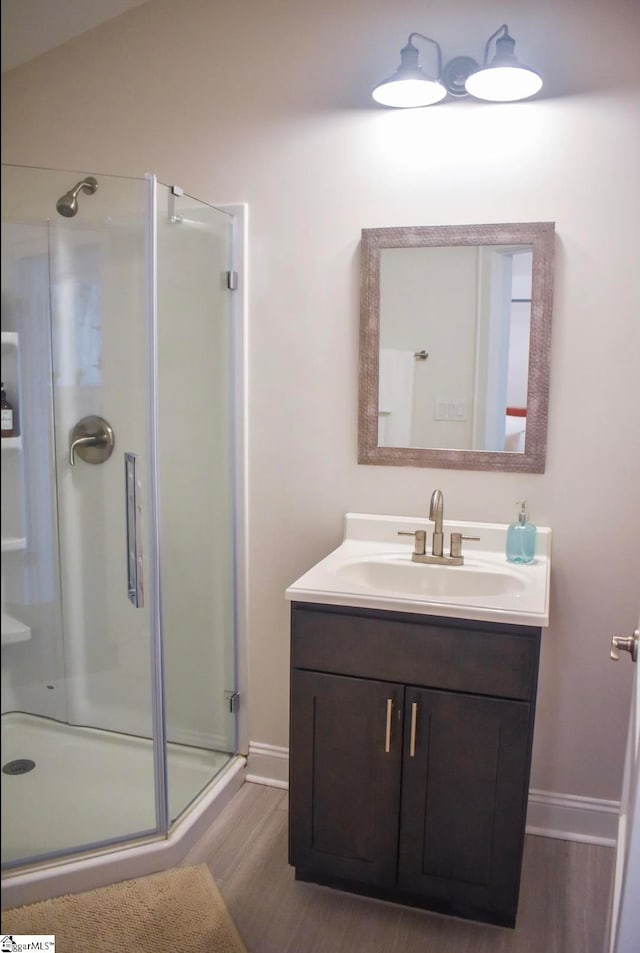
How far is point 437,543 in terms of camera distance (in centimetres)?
215

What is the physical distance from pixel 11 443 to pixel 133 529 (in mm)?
768

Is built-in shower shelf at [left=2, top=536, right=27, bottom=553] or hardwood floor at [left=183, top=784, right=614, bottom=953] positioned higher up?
built-in shower shelf at [left=2, top=536, right=27, bottom=553]

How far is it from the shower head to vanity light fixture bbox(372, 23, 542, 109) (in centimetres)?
85

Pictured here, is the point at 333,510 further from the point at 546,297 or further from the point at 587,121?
the point at 587,121

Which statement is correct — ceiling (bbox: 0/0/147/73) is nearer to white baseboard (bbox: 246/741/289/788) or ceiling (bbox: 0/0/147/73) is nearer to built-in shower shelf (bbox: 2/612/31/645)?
built-in shower shelf (bbox: 2/612/31/645)

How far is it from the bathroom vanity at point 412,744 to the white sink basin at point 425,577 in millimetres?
179

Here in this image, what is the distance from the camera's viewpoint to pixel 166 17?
92.2 inches

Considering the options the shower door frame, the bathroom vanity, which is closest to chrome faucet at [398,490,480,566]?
the bathroom vanity

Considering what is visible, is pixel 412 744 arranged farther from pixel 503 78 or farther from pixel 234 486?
pixel 503 78

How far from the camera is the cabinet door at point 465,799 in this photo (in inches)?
69.5

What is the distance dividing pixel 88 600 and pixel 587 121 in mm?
1953

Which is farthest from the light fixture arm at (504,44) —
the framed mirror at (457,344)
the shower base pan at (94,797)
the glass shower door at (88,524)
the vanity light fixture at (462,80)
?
the shower base pan at (94,797)

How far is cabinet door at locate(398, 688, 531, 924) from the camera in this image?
5.79 ft

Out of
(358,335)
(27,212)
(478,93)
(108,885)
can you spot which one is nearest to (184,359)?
(358,335)
